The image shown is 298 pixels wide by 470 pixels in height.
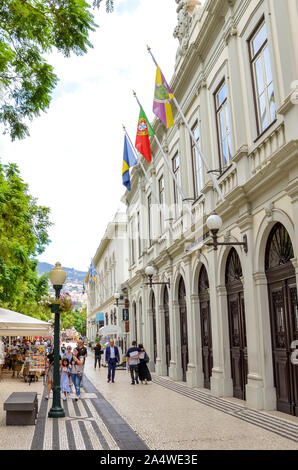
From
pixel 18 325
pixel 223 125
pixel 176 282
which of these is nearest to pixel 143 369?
pixel 176 282

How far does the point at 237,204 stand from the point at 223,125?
11.0 feet

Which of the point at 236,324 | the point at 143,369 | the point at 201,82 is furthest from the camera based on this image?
the point at 143,369

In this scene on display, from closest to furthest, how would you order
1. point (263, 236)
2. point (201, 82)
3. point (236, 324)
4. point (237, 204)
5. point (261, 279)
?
1. point (263, 236)
2. point (261, 279)
3. point (237, 204)
4. point (236, 324)
5. point (201, 82)

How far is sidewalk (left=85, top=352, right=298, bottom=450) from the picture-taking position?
8328mm

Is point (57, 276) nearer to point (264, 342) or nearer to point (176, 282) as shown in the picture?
point (264, 342)

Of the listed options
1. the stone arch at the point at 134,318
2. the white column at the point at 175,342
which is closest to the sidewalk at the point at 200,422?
the white column at the point at 175,342

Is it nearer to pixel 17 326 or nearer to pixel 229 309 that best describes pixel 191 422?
pixel 229 309

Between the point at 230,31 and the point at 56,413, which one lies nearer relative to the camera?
the point at 56,413

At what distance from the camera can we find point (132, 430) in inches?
384

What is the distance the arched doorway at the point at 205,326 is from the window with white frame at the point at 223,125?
435cm

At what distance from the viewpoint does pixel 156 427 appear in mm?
9961

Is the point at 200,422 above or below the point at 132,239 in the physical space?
below

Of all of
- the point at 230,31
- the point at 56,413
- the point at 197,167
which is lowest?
the point at 56,413

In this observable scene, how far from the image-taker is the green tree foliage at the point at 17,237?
1383 cm
